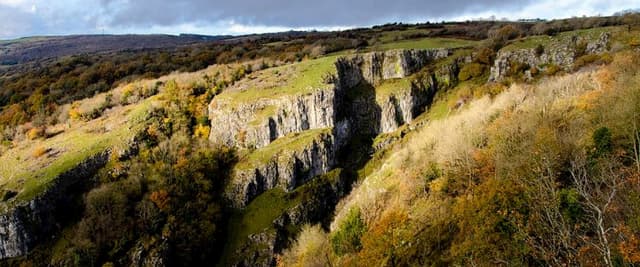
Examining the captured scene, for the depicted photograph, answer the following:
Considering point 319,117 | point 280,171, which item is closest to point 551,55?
point 319,117

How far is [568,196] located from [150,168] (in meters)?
44.4

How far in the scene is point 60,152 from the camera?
163 ft

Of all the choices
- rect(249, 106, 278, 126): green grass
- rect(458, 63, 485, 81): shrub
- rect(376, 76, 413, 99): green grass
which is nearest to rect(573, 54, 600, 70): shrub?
rect(458, 63, 485, 81): shrub

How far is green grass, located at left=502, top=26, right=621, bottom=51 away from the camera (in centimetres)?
5493

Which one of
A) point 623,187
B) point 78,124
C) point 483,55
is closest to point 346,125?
point 483,55

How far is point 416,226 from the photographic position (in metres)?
29.7

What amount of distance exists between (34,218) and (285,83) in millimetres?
33505

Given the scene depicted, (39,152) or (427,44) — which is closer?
(39,152)

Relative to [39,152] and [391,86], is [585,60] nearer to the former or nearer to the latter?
[391,86]

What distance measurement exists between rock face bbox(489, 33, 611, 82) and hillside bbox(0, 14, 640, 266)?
0.92 ft

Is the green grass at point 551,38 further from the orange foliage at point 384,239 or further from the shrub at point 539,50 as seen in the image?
the orange foliage at point 384,239

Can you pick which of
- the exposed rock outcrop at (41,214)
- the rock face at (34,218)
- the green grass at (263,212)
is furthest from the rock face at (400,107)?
the rock face at (34,218)

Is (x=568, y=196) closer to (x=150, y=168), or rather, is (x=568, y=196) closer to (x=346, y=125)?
(x=346, y=125)

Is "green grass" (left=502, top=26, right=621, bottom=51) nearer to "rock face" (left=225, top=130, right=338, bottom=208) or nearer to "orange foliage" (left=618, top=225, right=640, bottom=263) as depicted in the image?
"rock face" (left=225, top=130, right=338, bottom=208)
